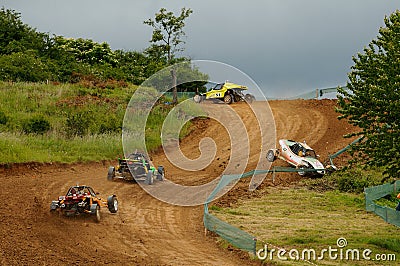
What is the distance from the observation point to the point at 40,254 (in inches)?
556

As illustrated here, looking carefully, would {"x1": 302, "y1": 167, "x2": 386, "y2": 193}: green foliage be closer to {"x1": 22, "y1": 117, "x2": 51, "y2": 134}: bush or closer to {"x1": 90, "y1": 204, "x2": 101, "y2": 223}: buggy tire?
{"x1": 90, "y1": 204, "x2": 101, "y2": 223}: buggy tire

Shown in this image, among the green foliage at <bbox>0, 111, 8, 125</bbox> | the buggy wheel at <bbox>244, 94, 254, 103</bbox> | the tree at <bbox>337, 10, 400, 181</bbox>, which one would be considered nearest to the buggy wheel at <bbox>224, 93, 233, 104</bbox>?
the buggy wheel at <bbox>244, 94, 254, 103</bbox>

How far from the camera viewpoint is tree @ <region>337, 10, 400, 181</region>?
53.7 feet

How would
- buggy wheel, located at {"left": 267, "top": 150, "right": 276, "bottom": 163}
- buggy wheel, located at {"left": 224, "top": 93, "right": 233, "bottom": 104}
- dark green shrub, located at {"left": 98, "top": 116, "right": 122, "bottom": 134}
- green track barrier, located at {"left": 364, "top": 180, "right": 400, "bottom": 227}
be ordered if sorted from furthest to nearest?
buggy wheel, located at {"left": 224, "top": 93, "right": 233, "bottom": 104} < dark green shrub, located at {"left": 98, "top": 116, "right": 122, "bottom": 134} < buggy wheel, located at {"left": 267, "top": 150, "right": 276, "bottom": 163} < green track barrier, located at {"left": 364, "top": 180, "right": 400, "bottom": 227}

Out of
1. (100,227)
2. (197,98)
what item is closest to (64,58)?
(197,98)

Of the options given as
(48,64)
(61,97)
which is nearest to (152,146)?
(61,97)

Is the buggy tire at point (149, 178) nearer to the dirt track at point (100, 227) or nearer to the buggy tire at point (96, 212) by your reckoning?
the dirt track at point (100, 227)

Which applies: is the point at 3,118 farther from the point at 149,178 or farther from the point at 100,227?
the point at 100,227

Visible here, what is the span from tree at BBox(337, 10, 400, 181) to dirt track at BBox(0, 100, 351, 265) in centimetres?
583

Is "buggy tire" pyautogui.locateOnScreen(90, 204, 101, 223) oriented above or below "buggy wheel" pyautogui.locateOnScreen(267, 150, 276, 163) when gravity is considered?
below

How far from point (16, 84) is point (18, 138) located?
14469mm

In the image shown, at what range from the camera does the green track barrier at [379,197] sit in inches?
685

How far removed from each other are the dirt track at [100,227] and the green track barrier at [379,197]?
4.97 m

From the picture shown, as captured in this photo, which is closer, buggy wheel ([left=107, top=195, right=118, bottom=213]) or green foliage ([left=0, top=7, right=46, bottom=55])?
buggy wheel ([left=107, top=195, right=118, bottom=213])
